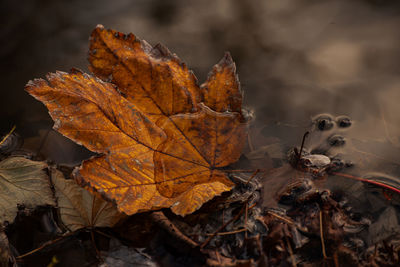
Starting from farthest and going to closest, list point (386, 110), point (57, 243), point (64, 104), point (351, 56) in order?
point (351, 56)
point (386, 110)
point (57, 243)
point (64, 104)

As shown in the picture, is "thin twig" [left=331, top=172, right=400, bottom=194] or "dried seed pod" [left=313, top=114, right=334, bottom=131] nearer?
"thin twig" [left=331, top=172, right=400, bottom=194]

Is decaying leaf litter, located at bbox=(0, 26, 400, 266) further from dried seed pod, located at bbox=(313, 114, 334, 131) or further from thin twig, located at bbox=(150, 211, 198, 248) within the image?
dried seed pod, located at bbox=(313, 114, 334, 131)

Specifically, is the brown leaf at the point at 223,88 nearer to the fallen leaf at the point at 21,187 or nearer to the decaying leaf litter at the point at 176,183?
the decaying leaf litter at the point at 176,183

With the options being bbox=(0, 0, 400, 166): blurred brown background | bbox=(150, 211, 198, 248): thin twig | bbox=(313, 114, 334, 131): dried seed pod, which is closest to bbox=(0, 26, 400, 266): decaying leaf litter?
bbox=(150, 211, 198, 248): thin twig

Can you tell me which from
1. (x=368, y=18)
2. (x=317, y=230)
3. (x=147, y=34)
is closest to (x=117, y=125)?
(x=317, y=230)

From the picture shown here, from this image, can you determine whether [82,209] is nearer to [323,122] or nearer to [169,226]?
[169,226]

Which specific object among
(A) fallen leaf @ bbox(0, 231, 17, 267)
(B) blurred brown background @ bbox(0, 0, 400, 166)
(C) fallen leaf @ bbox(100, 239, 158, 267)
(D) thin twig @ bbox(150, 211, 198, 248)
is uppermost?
(B) blurred brown background @ bbox(0, 0, 400, 166)

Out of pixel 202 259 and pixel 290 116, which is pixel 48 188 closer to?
pixel 202 259
